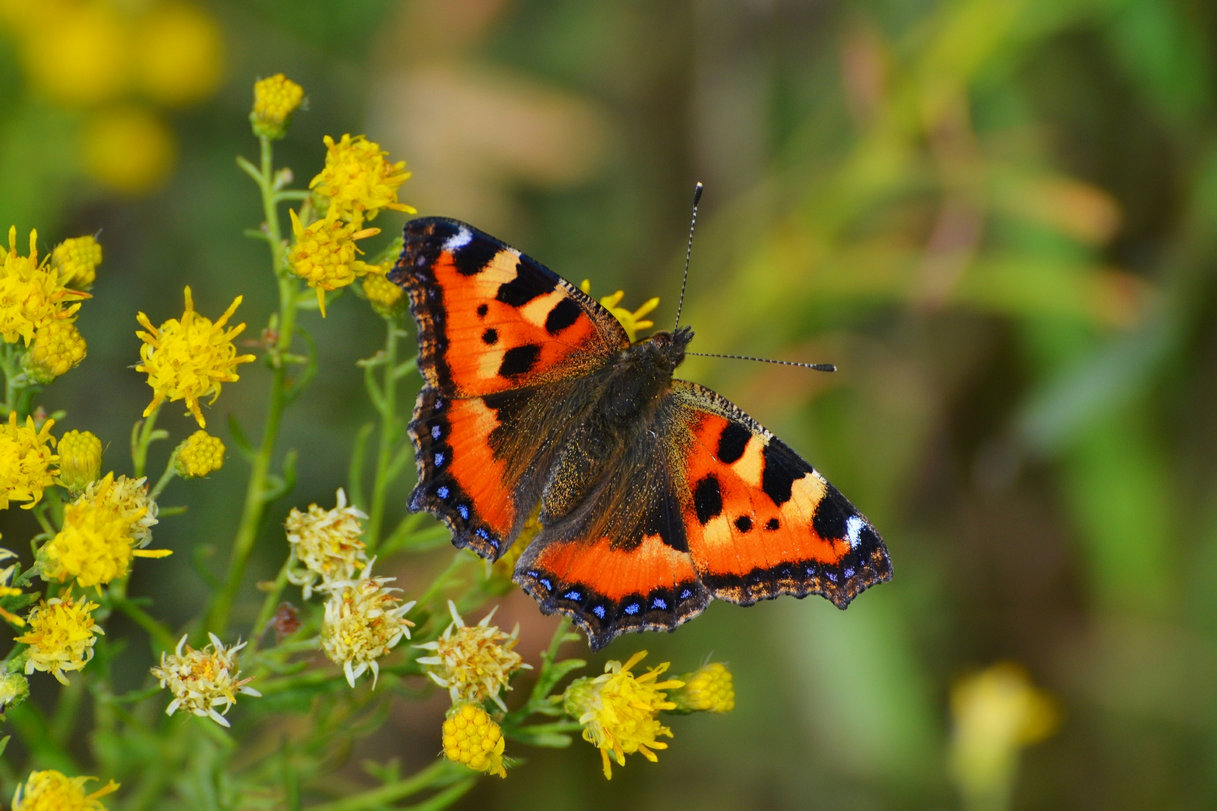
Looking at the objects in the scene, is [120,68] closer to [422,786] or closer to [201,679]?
[201,679]

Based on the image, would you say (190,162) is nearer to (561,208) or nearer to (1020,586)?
(561,208)

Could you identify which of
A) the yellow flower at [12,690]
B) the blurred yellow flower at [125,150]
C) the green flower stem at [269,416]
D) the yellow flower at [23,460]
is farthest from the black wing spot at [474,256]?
the blurred yellow flower at [125,150]

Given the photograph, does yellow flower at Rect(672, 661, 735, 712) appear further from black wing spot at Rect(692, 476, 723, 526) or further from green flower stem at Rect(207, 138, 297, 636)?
green flower stem at Rect(207, 138, 297, 636)

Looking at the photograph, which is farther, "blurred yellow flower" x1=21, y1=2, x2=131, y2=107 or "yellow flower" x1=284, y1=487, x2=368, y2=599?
"blurred yellow flower" x1=21, y1=2, x2=131, y2=107

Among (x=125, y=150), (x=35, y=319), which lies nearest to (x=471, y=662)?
(x=35, y=319)

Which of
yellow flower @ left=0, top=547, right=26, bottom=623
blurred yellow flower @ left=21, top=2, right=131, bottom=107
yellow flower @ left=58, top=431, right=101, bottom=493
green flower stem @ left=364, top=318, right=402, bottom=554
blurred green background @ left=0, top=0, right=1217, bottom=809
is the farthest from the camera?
blurred yellow flower @ left=21, top=2, right=131, bottom=107

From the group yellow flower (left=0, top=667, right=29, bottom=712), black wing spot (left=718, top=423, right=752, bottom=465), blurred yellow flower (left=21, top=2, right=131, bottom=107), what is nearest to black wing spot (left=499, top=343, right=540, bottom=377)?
black wing spot (left=718, top=423, right=752, bottom=465)

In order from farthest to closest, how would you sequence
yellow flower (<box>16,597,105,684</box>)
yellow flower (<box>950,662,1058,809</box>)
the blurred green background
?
the blurred green background → yellow flower (<box>950,662,1058,809</box>) → yellow flower (<box>16,597,105,684</box>)
